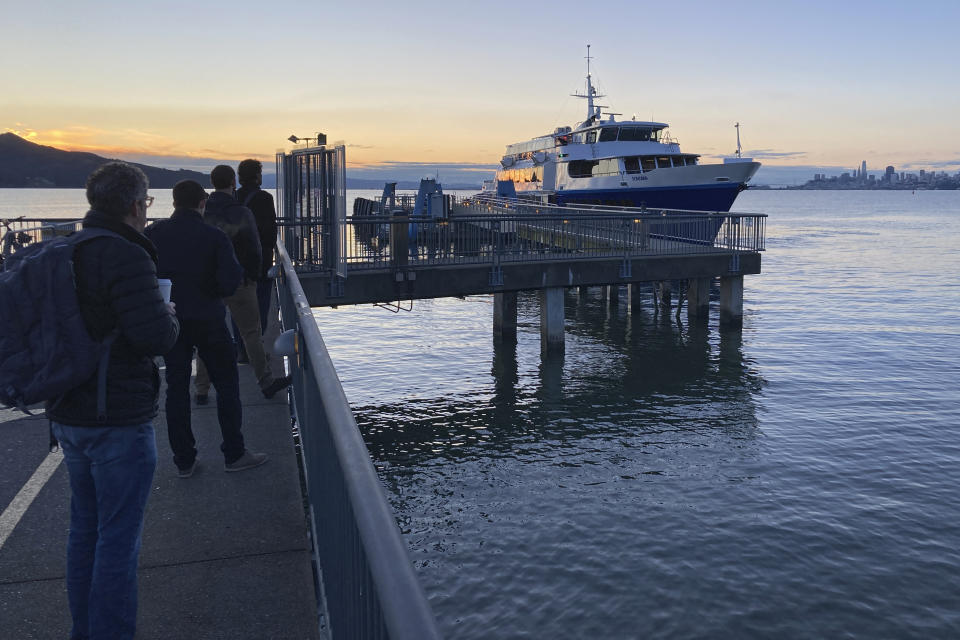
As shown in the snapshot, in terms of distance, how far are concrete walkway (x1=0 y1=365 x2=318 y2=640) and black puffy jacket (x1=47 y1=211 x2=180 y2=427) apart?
104 cm

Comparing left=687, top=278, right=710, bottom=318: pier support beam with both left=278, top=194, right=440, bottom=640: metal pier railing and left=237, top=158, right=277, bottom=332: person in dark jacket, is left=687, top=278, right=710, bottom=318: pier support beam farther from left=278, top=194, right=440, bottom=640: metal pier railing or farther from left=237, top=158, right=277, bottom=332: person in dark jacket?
left=278, top=194, right=440, bottom=640: metal pier railing

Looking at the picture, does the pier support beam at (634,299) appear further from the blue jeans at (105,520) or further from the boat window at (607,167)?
the blue jeans at (105,520)

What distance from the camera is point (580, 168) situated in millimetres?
48938

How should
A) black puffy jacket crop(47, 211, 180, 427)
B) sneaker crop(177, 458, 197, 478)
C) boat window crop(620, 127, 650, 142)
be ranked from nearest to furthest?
black puffy jacket crop(47, 211, 180, 427)
sneaker crop(177, 458, 197, 478)
boat window crop(620, 127, 650, 142)

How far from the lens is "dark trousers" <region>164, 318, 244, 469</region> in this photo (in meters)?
5.05

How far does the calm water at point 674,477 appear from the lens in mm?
8656

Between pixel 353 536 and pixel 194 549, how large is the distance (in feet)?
7.73

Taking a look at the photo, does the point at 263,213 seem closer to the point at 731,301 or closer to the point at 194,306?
the point at 194,306

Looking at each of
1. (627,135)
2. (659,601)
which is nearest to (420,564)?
(659,601)

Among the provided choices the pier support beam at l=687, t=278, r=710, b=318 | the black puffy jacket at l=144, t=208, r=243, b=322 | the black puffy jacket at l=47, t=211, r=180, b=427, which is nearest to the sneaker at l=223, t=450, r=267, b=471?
the black puffy jacket at l=144, t=208, r=243, b=322

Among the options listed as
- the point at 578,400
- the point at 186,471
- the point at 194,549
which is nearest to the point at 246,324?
the point at 186,471

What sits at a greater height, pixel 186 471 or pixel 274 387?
pixel 274 387

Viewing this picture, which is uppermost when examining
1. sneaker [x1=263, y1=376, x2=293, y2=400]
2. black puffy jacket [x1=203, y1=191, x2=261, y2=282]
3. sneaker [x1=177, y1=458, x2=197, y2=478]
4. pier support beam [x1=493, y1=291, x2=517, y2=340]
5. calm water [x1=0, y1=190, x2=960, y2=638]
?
black puffy jacket [x1=203, y1=191, x2=261, y2=282]

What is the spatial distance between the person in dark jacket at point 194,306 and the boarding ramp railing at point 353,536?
1031 mm
